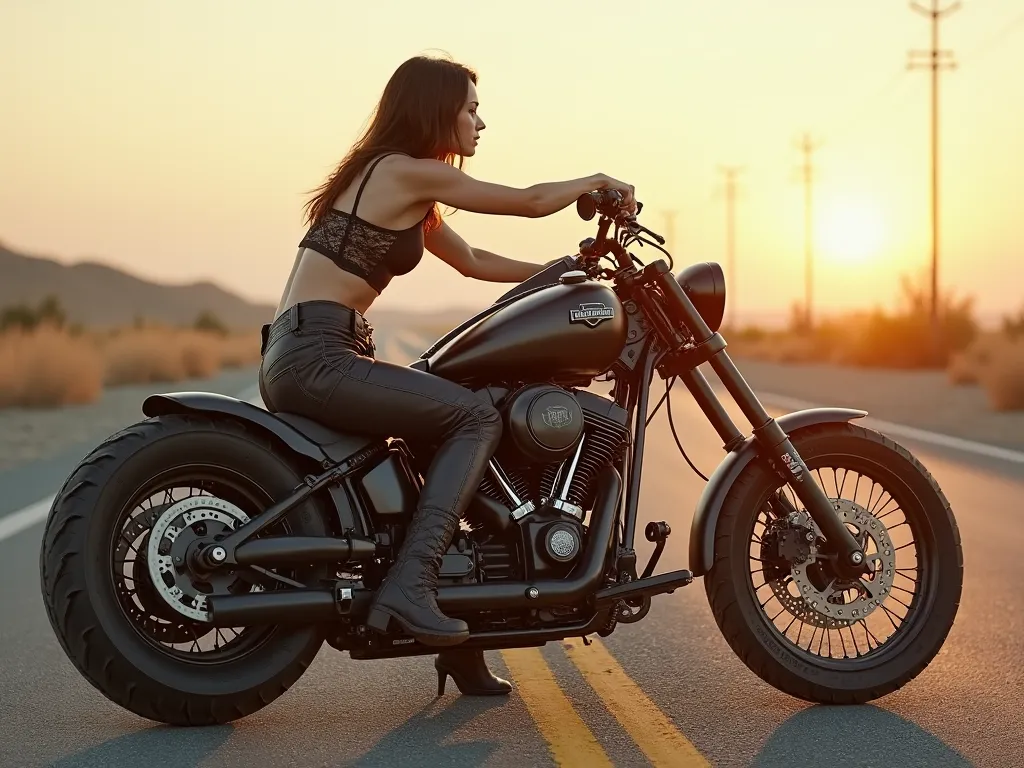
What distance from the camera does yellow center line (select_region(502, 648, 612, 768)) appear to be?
15.9ft

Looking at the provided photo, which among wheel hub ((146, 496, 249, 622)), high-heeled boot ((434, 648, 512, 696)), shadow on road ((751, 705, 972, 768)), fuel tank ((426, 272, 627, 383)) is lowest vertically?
shadow on road ((751, 705, 972, 768))

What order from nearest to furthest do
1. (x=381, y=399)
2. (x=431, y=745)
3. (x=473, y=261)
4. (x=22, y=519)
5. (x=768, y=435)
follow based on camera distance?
(x=431, y=745), (x=381, y=399), (x=768, y=435), (x=473, y=261), (x=22, y=519)

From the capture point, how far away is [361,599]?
5137 mm

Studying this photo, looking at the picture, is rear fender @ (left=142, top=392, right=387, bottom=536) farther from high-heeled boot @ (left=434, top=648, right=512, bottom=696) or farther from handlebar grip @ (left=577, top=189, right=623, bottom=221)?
handlebar grip @ (left=577, top=189, right=623, bottom=221)

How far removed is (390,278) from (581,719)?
1.71 meters

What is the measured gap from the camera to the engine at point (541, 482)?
5238 mm

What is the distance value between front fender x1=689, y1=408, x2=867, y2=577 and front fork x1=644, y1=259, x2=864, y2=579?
78mm

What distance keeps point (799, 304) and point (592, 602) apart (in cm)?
6267

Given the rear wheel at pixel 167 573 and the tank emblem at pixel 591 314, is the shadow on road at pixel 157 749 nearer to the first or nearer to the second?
the rear wheel at pixel 167 573

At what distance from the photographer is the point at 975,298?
47.2m

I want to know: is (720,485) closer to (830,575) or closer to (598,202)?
(830,575)

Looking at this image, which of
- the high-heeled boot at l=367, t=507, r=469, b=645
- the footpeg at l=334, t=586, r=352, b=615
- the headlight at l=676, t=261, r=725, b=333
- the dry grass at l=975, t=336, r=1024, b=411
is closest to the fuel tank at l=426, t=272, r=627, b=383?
the headlight at l=676, t=261, r=725, b=333

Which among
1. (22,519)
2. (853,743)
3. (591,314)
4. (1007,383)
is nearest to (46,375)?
(1007,383)

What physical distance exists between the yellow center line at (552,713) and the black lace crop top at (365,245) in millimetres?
1624
